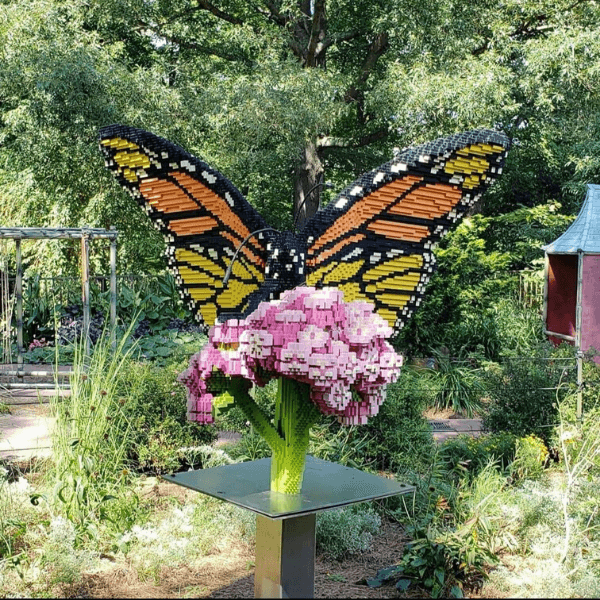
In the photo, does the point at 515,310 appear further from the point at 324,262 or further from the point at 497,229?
the point at 324,262

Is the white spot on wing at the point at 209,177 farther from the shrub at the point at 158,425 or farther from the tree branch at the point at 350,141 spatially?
the tree branch at the point at 350,141

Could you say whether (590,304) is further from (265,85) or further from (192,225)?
(192,225)

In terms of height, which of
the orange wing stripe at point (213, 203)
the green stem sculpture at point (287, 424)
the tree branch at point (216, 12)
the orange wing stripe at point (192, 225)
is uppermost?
the tree branch at point (216, 12)

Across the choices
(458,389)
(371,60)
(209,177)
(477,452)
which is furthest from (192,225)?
(371,60)

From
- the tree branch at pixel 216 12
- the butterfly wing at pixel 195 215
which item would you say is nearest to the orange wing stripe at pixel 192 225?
the butterfly wing at pixel 195 215

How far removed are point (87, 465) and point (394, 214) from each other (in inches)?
87.4

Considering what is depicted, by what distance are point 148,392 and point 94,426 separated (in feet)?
5.06

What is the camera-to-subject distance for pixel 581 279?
33.7 ft

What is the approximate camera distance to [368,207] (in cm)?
358

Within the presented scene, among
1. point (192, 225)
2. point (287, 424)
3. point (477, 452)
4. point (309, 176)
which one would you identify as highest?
point (309, 176)

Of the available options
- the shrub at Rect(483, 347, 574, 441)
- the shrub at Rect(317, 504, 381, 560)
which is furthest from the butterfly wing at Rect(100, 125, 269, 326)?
the shrub at Rect(483, 347, 574, 441)

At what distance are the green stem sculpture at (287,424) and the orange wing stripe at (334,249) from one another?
1.91ft

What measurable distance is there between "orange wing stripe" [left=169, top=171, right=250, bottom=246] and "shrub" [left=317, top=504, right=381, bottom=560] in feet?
6.38

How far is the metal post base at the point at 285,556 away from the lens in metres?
3.19
